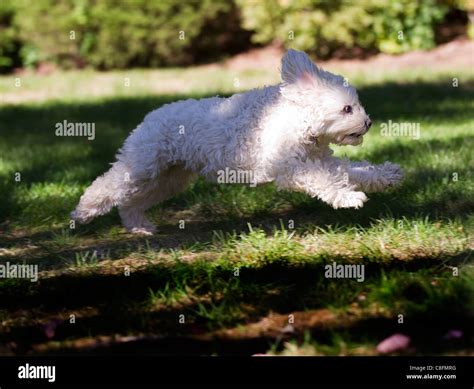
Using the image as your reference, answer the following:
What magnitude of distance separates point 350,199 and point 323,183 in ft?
0.58

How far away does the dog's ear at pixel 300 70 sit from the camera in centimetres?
484

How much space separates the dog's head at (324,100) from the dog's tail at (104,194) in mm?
1284

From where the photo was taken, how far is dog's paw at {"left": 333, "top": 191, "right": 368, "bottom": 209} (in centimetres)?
468

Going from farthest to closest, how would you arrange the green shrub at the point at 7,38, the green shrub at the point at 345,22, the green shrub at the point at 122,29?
the green shrub at the point at 7,38
the green shrub at the point at 122,29
the green shrub at the point at 345,22

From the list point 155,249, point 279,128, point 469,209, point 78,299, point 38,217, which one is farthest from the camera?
point 38,217

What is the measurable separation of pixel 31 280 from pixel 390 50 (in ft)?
40.0

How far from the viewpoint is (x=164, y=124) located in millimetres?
5238

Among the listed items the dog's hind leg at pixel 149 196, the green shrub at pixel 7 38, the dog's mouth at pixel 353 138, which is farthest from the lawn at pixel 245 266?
the green shrub at pixel 7 38

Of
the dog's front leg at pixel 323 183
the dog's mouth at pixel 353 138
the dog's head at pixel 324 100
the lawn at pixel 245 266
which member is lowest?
the lawn at pixel 245 266

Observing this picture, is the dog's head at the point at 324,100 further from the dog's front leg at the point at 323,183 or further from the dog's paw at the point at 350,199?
the dog's paw at the point at 350,199

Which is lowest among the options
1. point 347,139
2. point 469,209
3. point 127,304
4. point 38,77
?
point 127,304

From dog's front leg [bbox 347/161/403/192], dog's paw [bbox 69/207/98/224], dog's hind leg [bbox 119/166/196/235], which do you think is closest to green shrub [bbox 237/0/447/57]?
dog's hind leg [bbox 119/166/196/235]

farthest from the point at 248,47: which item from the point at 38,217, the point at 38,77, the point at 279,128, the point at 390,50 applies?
the point at 279,128

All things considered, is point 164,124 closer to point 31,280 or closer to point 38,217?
point 31,280
